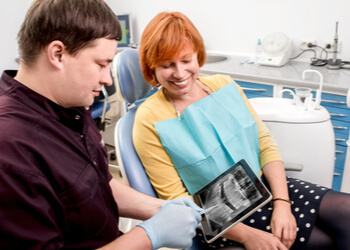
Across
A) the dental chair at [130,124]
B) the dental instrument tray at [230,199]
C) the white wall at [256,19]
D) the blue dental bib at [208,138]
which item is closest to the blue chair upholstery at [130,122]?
the dental chair at [130,124]

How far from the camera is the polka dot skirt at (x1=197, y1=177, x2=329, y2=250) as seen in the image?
4.22ft

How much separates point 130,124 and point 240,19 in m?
2.00

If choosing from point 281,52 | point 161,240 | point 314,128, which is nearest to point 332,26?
point 281,52

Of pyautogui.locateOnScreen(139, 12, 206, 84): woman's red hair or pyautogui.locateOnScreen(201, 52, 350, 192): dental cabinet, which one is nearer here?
pyautogui.locateOnScreen(139, 12, 206, 84): woman's red hair

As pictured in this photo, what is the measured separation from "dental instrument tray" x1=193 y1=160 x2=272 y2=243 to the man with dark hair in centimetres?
24

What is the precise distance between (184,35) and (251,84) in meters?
1.21

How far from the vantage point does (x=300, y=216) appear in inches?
52.6

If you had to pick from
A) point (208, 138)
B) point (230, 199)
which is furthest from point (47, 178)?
point (208, 138)

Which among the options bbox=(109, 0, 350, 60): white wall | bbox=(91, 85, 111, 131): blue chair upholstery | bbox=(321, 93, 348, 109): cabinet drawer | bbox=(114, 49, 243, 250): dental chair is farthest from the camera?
bbox=(91, 85, 111, 131): blue chair upholstery

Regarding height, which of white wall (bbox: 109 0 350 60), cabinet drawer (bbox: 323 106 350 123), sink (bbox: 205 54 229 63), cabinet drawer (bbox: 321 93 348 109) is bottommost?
cabinet drawer (bbox: 323 106 350 123)

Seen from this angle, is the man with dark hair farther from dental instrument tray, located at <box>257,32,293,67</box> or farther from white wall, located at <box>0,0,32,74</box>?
white wall, located at <box>0,0,32,74</box>

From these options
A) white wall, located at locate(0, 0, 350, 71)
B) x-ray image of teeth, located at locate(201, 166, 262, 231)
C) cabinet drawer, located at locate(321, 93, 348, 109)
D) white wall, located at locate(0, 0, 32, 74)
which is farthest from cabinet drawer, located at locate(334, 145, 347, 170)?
white wall, located at locate(0, 0, 32, 74)

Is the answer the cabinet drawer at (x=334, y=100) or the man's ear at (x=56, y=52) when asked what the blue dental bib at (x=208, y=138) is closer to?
the man's ear at (x=56, y=52)

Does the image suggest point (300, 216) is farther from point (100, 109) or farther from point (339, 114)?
point (100, 109)
